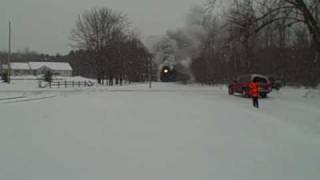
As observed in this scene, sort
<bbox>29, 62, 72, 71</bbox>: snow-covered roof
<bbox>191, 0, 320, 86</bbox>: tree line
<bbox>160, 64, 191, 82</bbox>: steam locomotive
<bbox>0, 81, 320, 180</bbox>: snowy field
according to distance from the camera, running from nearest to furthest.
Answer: <bbox>0, 81, 320, 180</bbox>: snowy field
<bbox>191, 0, 320, 86</bbox>: tree line
<bbox>160, 64, 191, 82</bbox>: steam locomotive
<bbox>29, 62, 72, 71</bbox>: snow-covered roof

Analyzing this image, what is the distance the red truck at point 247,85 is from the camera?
35.0 meters

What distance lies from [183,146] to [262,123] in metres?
6.12

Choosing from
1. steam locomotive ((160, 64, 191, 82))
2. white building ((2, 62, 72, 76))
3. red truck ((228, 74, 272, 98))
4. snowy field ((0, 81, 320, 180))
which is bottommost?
snowy field ((0, 81, 320, 180))

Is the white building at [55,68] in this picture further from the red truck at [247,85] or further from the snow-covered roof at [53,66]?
the red truck at [247,85]

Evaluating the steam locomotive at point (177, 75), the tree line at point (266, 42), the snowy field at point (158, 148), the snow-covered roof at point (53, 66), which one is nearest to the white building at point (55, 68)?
the snow-covered roof at point (53, 66)

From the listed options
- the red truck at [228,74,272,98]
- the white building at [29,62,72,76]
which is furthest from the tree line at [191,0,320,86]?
the white building at [29,62,72,76]

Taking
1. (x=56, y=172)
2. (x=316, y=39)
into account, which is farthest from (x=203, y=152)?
(x=316, y=39)

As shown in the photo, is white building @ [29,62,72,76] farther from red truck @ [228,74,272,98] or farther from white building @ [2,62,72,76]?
red truck @ [228,74,272,98]

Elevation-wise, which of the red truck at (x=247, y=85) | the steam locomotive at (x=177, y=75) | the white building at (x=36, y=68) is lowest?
the red truck at (x=247, y=85)

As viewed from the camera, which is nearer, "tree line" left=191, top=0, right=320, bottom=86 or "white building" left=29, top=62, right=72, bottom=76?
"tree line" left=191, top=0, right=320, bottom=86

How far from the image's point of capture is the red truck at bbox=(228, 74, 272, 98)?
35.0m

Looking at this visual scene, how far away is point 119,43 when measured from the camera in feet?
251

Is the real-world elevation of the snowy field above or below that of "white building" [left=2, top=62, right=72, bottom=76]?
below

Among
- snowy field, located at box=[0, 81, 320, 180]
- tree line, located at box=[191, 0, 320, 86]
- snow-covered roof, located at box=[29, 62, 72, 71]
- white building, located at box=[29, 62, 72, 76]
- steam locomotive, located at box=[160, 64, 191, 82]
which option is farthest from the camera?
snow-covered roof, located at box=[29, 62, 72, 71]
